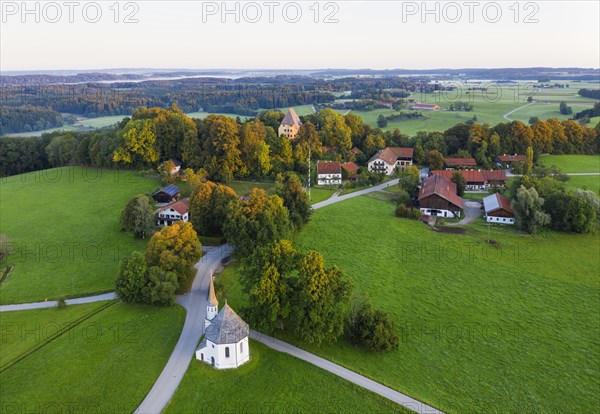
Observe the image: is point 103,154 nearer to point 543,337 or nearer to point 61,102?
point 543,337

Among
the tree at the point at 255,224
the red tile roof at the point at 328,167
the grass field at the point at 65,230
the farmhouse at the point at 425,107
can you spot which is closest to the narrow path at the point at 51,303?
the grass field at the point at 65,230

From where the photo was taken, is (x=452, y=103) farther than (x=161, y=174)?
Yes

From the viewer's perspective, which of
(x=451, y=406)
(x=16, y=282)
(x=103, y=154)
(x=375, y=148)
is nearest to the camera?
(x=451, y=406)

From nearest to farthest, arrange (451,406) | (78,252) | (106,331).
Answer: (451,406), (106,331), (78,252)

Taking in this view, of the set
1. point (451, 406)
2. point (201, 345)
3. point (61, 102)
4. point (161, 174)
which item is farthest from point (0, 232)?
point (61, 102)

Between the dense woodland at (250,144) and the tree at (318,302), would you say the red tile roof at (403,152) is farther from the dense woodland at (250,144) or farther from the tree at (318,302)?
the tree at (318,302)

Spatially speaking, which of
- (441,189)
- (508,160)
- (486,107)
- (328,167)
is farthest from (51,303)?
(486,107)

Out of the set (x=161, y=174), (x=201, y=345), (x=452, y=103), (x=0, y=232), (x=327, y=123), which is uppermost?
(x=452, y=103)

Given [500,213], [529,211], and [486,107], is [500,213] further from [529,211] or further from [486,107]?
[486,107]
